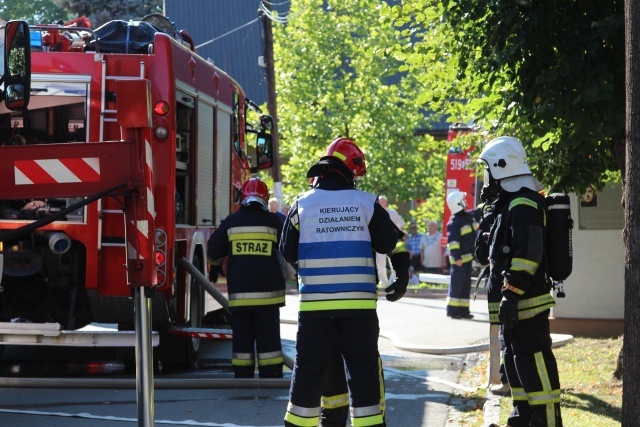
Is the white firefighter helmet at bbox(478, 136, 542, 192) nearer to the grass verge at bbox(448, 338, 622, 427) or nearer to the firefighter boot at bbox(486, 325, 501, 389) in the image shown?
the grass verge at bbox(448, 338, 622, 427)

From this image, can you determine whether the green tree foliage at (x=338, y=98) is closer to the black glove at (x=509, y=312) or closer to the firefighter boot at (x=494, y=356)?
the firefighter boot at (x=494, y=356)

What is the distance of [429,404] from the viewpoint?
935cm

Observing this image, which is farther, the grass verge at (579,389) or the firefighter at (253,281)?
the firefighter at (253,281)

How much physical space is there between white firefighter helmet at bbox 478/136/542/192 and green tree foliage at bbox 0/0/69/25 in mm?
42055

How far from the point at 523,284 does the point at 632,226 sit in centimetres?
91

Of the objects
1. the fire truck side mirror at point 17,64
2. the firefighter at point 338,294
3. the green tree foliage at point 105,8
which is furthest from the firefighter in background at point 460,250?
the green tree foliage at point 105,8

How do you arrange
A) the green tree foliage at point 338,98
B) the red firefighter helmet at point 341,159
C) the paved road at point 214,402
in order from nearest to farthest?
the red firefighter helmet at point 341,159
the paved road at point 214,402
the green tree foliage at point 338,98

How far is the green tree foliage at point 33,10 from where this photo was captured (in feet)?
157

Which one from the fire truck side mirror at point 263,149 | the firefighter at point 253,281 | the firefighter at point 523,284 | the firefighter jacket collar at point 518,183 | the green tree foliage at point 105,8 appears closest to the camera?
the firefighter at point 523,284

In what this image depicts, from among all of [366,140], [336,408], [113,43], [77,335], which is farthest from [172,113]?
[366,140]

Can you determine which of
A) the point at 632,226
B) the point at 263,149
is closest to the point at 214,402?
the point at 632,226

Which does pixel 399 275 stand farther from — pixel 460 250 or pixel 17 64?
pixel 460 250

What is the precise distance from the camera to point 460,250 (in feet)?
53.7

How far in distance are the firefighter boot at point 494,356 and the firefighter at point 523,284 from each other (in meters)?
2.07
